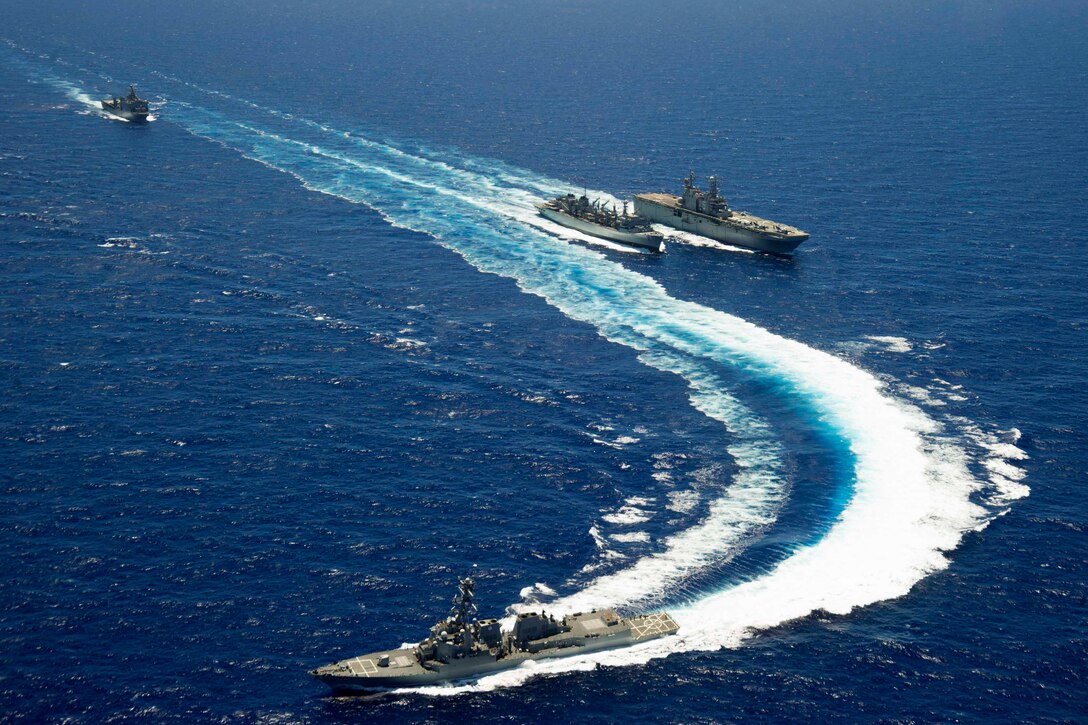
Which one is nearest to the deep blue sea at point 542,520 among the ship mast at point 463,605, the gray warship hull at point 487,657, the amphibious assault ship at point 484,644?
the gray warship hull at point 487,657

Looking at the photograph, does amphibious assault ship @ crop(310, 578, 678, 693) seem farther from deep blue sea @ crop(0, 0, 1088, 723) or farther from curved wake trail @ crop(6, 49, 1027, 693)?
deep blue sea @ crop(0, 0, 1088, 723)

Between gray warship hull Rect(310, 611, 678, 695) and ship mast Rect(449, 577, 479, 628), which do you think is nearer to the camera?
gray warship hull Rect(310, 611, 678, 695)

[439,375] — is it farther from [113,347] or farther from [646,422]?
[113,347]

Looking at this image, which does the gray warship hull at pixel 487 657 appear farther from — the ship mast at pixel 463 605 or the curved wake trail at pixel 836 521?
the ship mast at pixel 463 605

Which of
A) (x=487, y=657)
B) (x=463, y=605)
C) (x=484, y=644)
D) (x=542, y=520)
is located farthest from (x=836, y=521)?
(x=463, y=605)

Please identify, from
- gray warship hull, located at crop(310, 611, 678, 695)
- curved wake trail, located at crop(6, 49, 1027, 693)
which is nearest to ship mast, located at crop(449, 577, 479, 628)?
gray warship hull, located at crop(310, 611, 678, 695)

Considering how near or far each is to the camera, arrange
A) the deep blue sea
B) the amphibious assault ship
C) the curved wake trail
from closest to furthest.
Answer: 1. the deep blue sea
2. the amphibious assault ship
3. the curved wake trail

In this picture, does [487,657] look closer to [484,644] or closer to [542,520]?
[484,644]

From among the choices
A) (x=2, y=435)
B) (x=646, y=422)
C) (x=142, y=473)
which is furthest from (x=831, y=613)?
(x=2, y=435)
